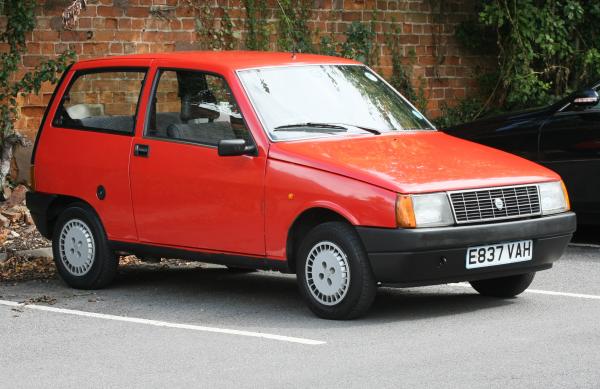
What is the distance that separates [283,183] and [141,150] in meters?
1.39

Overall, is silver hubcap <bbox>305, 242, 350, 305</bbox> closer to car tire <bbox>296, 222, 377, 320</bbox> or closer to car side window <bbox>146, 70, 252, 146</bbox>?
car tire <bbox>296, 222, 377, 320</bbox>

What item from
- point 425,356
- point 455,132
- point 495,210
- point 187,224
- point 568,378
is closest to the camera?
point 568,378

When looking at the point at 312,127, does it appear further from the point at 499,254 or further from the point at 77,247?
the point at 77,247

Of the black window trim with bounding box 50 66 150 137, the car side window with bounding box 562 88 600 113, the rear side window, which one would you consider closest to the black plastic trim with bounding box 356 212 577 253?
the black window trim with bounding box 50 66 150 137

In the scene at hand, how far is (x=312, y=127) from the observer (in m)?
8.88

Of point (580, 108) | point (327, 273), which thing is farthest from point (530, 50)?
point (327, 273)

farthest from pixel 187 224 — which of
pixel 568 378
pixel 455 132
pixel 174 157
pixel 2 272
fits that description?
pixel 455 132

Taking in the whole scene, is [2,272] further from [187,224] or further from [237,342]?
[237,342]

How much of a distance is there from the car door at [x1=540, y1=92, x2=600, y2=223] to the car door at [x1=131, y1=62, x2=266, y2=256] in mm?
3731

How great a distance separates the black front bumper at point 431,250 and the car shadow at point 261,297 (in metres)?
0.42

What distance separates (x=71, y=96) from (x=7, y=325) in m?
2.34

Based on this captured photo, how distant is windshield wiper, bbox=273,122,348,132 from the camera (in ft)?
28.9

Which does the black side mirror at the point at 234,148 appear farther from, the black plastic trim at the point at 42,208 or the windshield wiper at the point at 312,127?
the black plastic trim at the point at 42,208

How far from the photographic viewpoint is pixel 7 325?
8.53m
